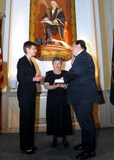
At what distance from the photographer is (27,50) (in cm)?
266

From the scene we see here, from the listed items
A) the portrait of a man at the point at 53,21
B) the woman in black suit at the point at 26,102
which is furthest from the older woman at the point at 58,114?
the portrait of a man at the point at 53,21

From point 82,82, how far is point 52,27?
11.7 ft

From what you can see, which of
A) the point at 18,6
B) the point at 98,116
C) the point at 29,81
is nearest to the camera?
the point at 29,81

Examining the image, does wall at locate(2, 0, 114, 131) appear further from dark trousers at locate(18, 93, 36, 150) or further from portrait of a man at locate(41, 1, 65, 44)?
dark trousers at locate(18, 93, 36, 150)

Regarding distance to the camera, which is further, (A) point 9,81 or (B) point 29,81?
(A) point 9,81

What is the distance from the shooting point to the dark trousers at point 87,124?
→ 2195mm

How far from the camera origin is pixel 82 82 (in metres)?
2.27

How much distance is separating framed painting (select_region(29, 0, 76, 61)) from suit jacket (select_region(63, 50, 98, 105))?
2.68 metres

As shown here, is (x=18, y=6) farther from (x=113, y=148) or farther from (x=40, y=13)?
(x=113, y=148)

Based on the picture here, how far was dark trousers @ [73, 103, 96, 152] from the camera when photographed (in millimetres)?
2195

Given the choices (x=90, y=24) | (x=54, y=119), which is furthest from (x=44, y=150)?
(x=90, y=24)

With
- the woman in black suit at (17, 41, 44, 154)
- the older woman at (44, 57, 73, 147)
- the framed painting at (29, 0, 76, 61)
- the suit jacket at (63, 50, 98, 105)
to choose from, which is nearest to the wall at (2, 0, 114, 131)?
the framed painting at (29, 0, 76, 61)

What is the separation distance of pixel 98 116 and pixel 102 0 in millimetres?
4462

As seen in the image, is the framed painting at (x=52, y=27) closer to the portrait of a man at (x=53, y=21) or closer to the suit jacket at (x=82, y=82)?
the portrait of a man at (x=53, y=21)
